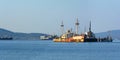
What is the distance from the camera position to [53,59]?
79250 mm

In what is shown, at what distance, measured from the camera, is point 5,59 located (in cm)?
7662

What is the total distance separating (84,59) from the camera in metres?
80.3

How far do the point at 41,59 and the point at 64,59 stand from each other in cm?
397

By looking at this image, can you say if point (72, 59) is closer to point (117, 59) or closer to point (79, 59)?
point (79, 59)

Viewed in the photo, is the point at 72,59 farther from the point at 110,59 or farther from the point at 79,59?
the point at 110,59

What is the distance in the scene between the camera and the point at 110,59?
81.1m

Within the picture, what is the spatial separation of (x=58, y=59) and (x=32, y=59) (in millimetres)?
4446

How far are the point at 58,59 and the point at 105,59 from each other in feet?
26.6

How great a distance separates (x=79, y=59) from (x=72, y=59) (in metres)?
1.25

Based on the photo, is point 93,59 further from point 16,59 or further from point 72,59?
point 16,59

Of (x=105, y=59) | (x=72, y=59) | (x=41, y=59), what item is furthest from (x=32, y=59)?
(x=105, y=59)

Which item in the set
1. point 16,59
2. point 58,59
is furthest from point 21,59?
point 58,59

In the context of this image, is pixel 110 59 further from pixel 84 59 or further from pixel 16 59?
pixel 16 59

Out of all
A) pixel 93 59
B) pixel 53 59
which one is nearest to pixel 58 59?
pixel 53 59
